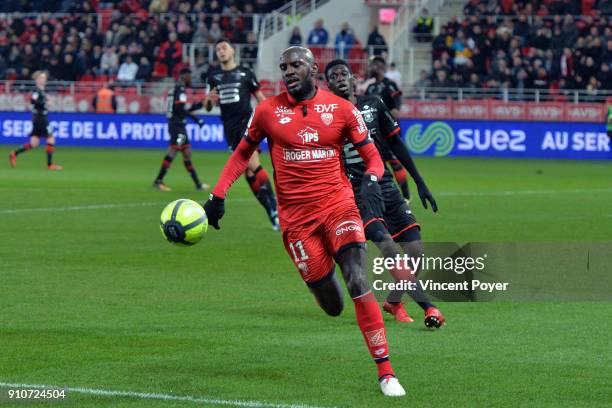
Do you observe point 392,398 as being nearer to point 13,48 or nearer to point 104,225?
point 104,225

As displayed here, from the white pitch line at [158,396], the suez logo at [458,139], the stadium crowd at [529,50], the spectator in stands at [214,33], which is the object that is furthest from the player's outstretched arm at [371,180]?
the spectator in stands at [214,33]

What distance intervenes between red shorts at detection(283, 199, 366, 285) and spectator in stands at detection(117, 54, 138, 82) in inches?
1382

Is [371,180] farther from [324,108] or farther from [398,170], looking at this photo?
[398,170]

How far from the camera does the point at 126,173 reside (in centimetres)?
2873

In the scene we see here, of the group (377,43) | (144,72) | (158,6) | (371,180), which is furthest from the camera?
(158,6)

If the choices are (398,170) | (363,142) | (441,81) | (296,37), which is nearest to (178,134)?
(398,170)

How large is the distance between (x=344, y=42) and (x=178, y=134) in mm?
17734

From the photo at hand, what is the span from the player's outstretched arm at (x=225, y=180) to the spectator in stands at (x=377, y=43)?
33072 millimetres

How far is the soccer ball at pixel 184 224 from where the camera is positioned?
28.2ft

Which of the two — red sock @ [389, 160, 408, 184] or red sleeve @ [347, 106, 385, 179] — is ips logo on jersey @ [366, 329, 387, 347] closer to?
red sleeve @ [347, 106, 385, 179]

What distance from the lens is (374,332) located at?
308 inches

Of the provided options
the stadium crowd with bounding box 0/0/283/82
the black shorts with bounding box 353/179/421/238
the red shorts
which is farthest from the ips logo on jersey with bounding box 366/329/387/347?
the stadium crowd with bounding box 0/0/283/82

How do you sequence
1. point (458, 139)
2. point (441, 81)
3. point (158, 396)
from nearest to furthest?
point (158, 396), point (458, 139), point (441, 81)

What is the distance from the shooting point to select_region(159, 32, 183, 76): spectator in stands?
42812mm
